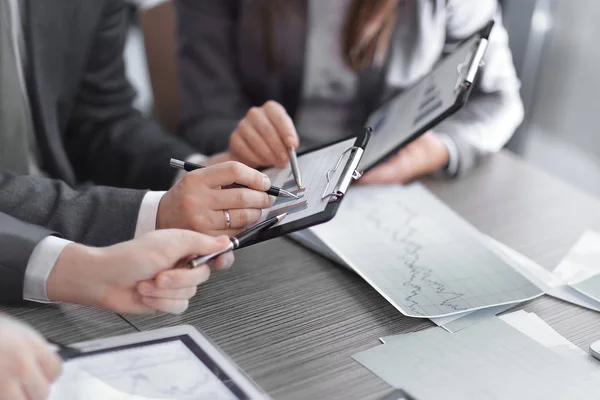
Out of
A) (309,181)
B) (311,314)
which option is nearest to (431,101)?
(309,181)

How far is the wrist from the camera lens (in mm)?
681

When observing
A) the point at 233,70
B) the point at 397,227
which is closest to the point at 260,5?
the point at 233,70

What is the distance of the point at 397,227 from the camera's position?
93 cm

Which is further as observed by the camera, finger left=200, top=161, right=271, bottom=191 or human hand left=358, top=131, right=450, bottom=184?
human hand left=358, top=131, right=450, bottom=184

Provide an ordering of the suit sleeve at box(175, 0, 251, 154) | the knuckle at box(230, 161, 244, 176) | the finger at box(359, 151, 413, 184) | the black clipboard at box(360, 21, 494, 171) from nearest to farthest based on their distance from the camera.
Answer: the knuckle at box(230, 161, 244, 176) → the black clipboard at box(360, 21, 494, 171) → the finger at box(359, 151, 413, 184) → the suit sleeve at box(175, 0, 251, 154)

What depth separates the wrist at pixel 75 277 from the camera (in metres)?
0.68

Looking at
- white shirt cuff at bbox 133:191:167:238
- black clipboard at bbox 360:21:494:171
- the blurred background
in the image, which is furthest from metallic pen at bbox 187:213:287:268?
the blurred background

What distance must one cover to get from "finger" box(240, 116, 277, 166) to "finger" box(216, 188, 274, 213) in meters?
0.15

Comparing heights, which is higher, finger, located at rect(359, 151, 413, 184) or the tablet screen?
finger, located at rect(359, 151, 413, 184)

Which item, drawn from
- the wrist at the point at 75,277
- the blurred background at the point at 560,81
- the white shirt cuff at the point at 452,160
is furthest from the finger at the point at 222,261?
the blurred background at the point at 560,81

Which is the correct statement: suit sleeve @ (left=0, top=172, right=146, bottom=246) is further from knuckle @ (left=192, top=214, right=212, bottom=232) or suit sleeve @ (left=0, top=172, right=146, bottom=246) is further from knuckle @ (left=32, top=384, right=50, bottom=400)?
knuckle @ (left=32, top=384, right=50, bottom=400)

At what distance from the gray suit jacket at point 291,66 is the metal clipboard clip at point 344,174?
0.38 meters

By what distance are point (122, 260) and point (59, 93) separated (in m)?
0.55

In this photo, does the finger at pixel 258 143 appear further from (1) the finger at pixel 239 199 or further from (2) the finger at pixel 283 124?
(1) the finger at pixel 239 199
